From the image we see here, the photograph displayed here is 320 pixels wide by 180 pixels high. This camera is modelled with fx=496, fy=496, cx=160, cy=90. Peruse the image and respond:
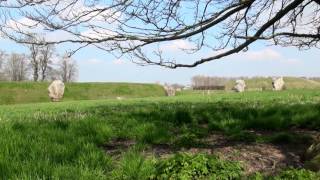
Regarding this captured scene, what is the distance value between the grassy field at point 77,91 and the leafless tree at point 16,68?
30535 mm

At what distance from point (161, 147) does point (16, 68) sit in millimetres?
97709

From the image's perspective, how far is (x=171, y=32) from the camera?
639cm

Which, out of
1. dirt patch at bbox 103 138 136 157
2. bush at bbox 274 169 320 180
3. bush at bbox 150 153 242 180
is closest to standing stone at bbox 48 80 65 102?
dirt patch at bbox 103 138 136 157

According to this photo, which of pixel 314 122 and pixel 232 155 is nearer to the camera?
pixel 232 155

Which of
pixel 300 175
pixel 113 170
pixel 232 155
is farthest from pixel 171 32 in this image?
pixel 300 175

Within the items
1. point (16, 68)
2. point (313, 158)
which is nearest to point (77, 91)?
point (16, 68)

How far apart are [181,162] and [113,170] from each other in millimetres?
698

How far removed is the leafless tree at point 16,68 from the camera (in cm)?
9844

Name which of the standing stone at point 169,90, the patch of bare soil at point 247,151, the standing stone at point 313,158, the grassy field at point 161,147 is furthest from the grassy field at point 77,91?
the standing stone at point 313,158

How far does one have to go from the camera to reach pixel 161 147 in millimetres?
6207

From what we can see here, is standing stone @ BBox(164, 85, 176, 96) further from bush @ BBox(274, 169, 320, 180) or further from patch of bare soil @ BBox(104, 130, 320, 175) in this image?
bush @ BBox(274, 169, 320, 180)

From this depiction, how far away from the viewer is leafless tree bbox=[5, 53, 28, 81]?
98.4 metres

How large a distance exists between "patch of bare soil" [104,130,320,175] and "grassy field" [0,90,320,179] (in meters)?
0.01

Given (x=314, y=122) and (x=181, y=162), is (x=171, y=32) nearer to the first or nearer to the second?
(x=181, y=162)
